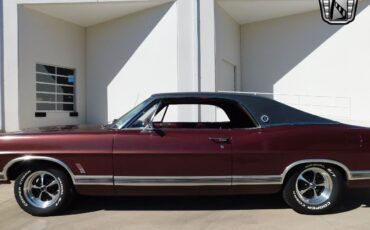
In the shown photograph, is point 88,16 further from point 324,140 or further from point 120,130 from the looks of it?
point 324,140

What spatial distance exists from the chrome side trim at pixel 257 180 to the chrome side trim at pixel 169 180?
120 mm

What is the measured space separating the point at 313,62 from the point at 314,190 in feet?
36.1

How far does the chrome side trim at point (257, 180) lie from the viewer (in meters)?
5.19

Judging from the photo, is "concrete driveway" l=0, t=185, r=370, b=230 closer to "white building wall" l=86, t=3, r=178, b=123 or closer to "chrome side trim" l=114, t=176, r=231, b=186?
"chrome side trim" l=114, t=176, r=231, b=186

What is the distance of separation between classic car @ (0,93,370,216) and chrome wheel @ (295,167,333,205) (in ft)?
0.04

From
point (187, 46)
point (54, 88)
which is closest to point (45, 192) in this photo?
point (187, 46)

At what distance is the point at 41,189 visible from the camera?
532cm

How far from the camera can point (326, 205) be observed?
528 centimetres

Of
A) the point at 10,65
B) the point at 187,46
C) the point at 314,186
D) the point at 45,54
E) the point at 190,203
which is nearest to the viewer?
the point at 314,186

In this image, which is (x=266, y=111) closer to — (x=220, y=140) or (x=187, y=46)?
(x=220, y=140)

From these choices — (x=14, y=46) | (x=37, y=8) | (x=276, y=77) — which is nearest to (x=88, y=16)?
(x=37, y=8)

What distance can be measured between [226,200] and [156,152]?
4.74 ft

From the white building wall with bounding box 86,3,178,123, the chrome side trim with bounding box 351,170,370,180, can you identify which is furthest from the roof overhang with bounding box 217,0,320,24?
the chrome side trim with bounding box 351,170,370,180

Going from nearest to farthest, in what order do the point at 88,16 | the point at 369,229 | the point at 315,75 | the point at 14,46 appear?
the point at 369,229
the point at 14,46
the point at 88,16
the point at 315,75
